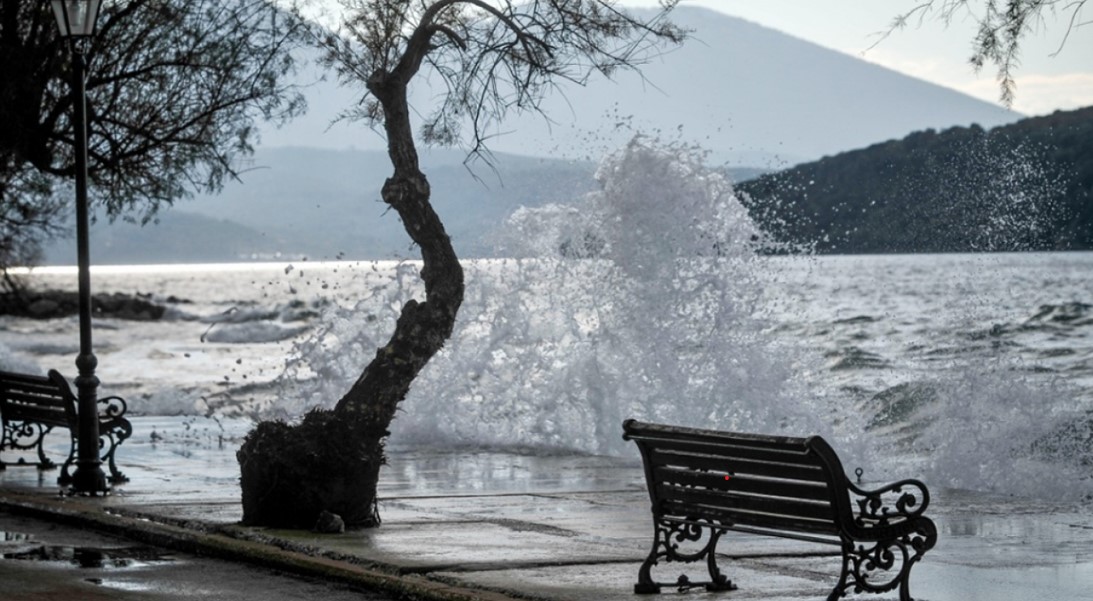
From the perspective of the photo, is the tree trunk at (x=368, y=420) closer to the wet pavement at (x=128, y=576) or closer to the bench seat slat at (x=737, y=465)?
the wet pavement at (x=128, y=576)

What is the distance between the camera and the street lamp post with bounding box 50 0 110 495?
12375 mm

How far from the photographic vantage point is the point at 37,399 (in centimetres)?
1449

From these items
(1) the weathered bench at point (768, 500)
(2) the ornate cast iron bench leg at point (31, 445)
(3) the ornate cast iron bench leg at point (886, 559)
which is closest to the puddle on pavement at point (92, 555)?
(1) the weathered bench at point (768, 500)

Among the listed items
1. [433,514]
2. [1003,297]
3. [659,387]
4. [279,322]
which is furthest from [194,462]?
[279,322]

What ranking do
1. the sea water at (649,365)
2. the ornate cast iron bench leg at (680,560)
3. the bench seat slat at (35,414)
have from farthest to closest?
the sea water at (649,365)
the bench seat slat at (35,414)
the ornate cast iron bench leg at (680,560)

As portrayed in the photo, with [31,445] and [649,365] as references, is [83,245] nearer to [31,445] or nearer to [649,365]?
[31,445]

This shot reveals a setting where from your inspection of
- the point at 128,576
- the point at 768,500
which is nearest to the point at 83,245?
the point at 128,576

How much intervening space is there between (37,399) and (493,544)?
6259mm

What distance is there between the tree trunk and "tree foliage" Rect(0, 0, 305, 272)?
422 centimetres

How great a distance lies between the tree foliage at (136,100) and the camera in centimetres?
1614

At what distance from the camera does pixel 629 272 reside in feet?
71.5

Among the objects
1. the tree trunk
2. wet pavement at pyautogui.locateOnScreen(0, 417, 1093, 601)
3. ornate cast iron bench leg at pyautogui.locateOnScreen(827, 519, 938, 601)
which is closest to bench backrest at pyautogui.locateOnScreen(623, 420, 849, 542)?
ornate cast iron bench leg at pyautogui.locateOnScreen(827, 519, 938, 601)

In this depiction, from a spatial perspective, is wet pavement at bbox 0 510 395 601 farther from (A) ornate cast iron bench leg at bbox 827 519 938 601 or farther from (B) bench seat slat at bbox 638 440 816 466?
(A) ornate cast iron bench leg at bbox 827 519 938 601

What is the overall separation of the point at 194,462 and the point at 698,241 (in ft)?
26.8
